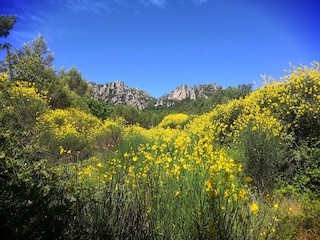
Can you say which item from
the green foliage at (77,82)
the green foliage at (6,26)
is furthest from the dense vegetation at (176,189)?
the green foliage at (77,82)

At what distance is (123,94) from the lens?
98.4 m

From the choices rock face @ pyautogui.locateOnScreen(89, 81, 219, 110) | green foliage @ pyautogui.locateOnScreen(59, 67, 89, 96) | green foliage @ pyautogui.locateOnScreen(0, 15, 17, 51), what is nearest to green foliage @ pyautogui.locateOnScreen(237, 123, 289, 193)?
green foliage @ pyautogui.locateOnScreen(0, 15, 17, 51)

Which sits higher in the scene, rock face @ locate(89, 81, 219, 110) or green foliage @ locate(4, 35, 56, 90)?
rock face @ locate(89, 81, 219, 110)

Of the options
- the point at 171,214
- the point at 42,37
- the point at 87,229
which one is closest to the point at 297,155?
the point at 171,214

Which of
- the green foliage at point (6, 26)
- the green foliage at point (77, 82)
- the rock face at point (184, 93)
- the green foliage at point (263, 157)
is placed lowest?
the green foliage at point (263, 157)

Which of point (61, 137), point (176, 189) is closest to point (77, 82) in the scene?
point (61, 137)

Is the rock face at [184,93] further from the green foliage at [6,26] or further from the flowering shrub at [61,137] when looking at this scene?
the flowering shrub at [61,137]

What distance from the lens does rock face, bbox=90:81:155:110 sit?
9250 centimetres

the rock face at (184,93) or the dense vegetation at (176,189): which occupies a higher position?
the rock face at (184,93)

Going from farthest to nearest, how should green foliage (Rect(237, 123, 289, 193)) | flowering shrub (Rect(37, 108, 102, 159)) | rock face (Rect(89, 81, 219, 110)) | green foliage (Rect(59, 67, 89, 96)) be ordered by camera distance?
rock face (Rect(89, 81, 219, 110))
green foliage (Rect(59, 67, 89, 96))
flowering shrub (Rect(37, 108, 102, 159))
green foliage (Rect(237, 123, 289, 193))

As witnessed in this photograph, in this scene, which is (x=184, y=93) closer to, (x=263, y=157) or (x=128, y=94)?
(x=128, y=94)

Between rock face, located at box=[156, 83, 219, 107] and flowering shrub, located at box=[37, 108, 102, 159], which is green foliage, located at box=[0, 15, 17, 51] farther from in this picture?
rock face, located at box=[156, 83, 219, 107]

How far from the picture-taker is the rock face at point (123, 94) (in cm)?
9250

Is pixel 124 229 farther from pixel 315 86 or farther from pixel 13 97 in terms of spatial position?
pixel 13 97
